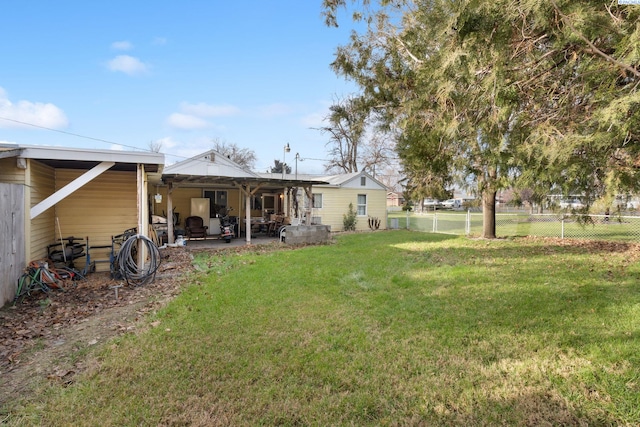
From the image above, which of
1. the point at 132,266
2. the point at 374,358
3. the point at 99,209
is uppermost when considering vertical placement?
the point at 99,209

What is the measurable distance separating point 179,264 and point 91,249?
81.2 inches

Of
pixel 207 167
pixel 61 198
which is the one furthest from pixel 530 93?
pixel 207 167

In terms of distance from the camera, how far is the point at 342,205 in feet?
55.3

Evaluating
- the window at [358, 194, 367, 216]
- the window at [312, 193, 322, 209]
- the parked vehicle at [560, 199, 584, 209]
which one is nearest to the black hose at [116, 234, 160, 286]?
the parked vehicle at [560, 199, 584, 209]

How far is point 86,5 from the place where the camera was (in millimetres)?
9547

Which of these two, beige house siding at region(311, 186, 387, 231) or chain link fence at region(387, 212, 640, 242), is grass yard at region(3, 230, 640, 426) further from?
beige house siding at region(311, 186, 387, 231)

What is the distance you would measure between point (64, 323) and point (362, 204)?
585 inches

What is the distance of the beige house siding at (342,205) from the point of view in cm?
1633

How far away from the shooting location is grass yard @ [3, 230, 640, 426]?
2.25 meters

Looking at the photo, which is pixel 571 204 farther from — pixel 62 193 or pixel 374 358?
pixel 62 193

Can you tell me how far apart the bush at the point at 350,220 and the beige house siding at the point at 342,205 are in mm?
163

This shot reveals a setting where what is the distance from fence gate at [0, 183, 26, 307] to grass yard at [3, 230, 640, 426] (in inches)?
91.0

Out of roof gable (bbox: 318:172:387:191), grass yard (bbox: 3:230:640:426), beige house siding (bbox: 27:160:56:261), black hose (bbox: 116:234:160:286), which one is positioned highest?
roof gable (bbox: 318:172:387:191)

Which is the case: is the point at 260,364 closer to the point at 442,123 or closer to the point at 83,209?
the point at 442,123
